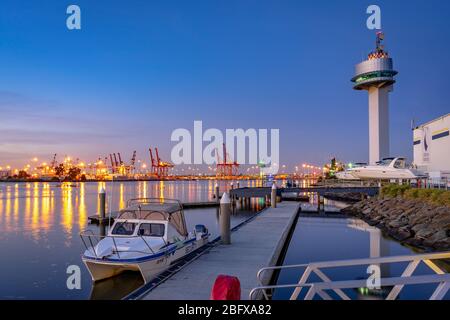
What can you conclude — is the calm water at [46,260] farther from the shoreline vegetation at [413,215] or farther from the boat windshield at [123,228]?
the shoreline vegetation at [413,215]

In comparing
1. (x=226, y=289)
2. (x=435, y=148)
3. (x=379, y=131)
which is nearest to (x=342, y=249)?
(x=226, y=289)

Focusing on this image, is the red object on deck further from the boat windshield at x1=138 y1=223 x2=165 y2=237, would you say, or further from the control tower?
Result: the control tower

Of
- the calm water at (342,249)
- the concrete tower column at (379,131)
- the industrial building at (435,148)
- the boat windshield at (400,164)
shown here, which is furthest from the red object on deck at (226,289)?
the concrete tower column at (379,131)

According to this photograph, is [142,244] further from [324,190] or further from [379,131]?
[379,131]

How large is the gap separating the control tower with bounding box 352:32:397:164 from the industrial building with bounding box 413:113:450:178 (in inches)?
273

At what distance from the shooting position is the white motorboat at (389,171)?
39812 mm

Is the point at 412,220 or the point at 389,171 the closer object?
the point at 412,220

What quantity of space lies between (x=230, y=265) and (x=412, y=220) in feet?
58.7

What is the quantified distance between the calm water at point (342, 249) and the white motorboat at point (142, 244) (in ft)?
13.1

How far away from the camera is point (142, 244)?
42.4 feet
